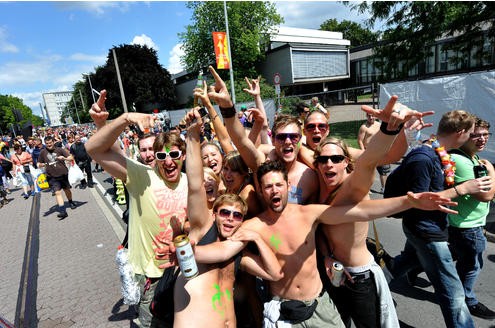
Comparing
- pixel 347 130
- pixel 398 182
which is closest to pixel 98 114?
pixel 398 182

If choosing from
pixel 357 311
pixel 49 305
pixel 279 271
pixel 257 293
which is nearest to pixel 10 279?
pixel 49 305

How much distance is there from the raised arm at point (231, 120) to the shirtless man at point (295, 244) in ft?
1.21

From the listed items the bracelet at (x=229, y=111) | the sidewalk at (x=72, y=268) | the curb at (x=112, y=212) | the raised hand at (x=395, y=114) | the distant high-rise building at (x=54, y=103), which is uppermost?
the distant high-rise building at (x=54, y=103)

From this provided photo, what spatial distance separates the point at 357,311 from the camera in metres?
2.23

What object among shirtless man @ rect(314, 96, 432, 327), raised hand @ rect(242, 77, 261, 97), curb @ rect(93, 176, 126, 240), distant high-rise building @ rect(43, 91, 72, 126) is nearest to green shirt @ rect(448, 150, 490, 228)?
shirtless man @ rect(314, 96, 432, 327)

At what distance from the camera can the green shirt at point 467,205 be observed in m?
2.68

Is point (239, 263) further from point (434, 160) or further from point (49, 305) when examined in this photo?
point (49, 305)

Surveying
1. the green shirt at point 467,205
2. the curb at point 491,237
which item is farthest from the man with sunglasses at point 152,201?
the curb at point 491,237

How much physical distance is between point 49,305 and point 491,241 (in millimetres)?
6431

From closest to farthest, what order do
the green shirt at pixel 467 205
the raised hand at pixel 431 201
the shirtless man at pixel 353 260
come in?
1. the raised hand at pixel 431 201
2. the shirtless man at pixel 353 260
3. the green shirt at pixel 467 205

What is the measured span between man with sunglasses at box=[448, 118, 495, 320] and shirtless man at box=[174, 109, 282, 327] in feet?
6.52

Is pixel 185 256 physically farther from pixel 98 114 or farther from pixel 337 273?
pixel 98 114

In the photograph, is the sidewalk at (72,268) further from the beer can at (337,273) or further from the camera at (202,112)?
the camera at (202,112)

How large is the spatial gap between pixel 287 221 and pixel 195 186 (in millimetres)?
781
